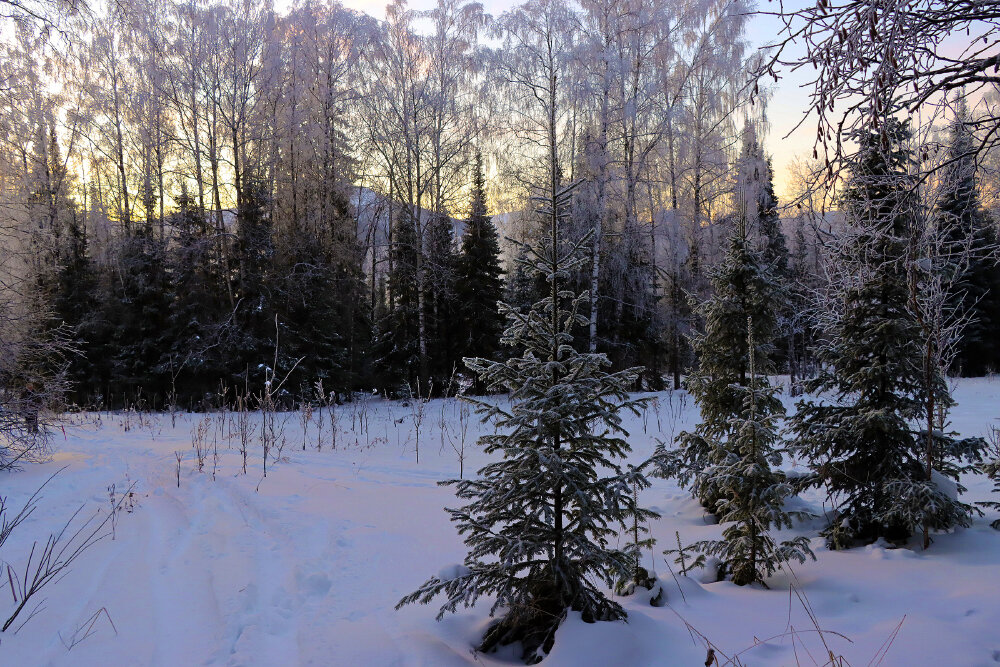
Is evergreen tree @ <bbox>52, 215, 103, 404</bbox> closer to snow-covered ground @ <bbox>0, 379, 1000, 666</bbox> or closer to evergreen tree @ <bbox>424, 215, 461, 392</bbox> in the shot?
evergreen tree @ <bbox>424, 215, 461, 392</bbox>

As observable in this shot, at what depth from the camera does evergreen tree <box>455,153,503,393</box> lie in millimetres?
17953

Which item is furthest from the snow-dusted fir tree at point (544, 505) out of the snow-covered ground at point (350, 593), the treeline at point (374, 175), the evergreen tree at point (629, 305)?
the evergreen tree at point (629, 305)

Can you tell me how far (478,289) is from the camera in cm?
1805

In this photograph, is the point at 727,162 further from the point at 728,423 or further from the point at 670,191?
the point at 728,423

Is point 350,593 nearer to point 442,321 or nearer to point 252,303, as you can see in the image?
point 252,303

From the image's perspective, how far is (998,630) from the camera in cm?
261

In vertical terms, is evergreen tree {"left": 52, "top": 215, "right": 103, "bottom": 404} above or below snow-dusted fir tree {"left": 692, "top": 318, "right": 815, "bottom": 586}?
above

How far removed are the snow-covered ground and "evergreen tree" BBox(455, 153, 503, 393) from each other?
11957 mm

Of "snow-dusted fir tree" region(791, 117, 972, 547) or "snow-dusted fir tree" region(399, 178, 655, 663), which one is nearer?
"snow-dusted fir tree" region(399, 178, 655, 663)

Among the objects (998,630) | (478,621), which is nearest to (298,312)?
(478,621)

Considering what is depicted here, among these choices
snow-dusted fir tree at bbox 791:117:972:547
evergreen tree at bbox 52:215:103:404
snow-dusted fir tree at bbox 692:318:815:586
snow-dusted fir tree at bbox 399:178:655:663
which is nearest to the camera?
snow-dusted fir tree at bbox 399:178:655:663

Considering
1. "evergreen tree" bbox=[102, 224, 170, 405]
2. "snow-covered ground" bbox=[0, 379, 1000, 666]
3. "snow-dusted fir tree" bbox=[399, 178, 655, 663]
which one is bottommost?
"snow-covered ground" bbox=[0, 379, 1000, 666]

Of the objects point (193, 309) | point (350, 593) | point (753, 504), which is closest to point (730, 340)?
point (753, 504)

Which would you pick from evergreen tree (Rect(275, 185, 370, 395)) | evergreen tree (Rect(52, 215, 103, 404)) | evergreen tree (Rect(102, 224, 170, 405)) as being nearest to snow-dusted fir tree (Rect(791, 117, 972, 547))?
evergreen tree (Rect(275, 185, 370, 395))
